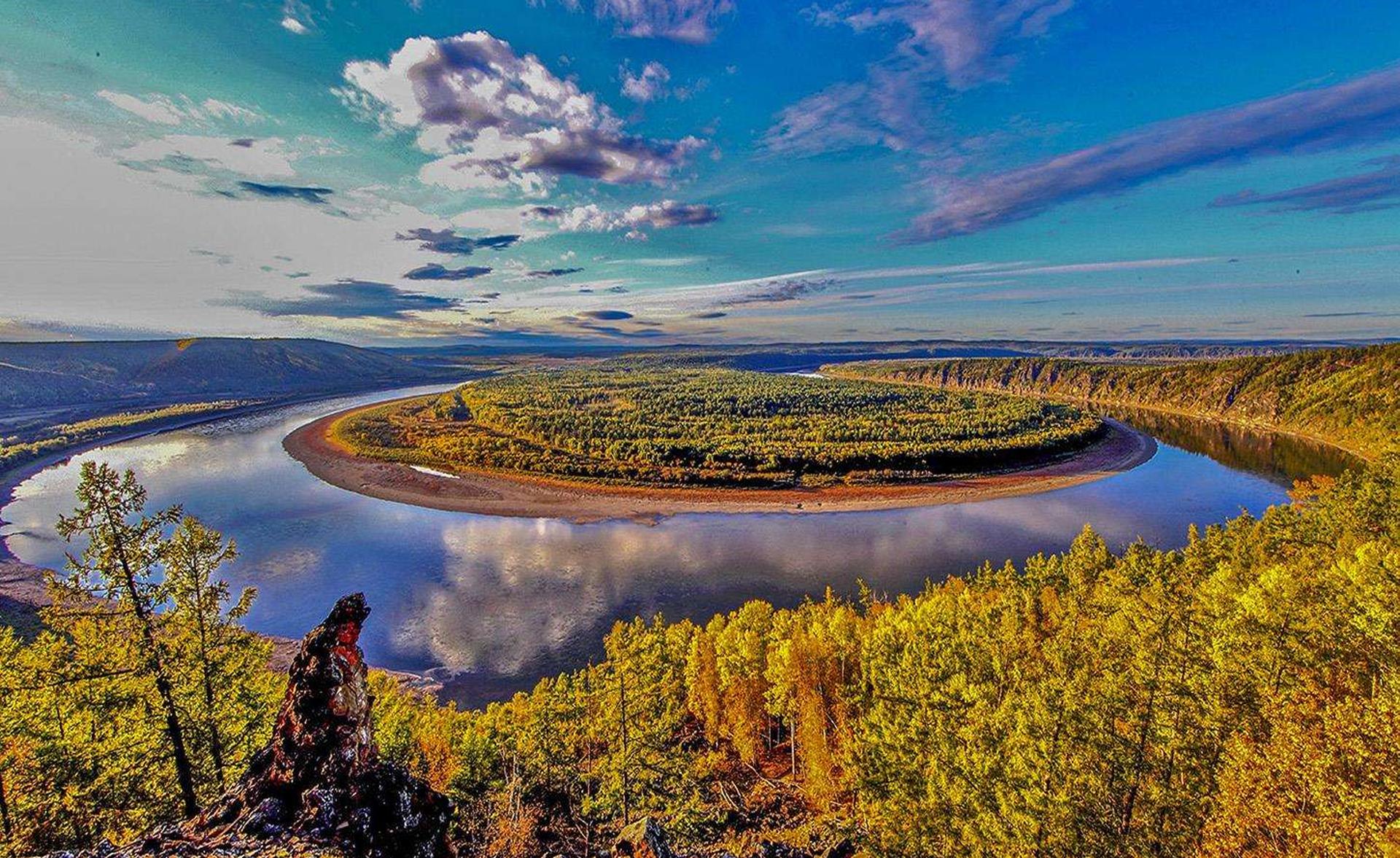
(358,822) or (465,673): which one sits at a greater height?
(358,822)

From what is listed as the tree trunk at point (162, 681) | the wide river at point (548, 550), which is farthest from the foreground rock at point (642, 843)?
the wide river at point (548, 550)

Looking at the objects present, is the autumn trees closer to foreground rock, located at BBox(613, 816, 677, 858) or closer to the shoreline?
foreground rock, located at BBox(613, 816, 677, 858)

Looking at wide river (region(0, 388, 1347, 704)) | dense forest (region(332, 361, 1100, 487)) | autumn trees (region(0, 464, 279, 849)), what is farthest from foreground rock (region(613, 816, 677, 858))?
dense forest (region(332, 361, 1100, 487))

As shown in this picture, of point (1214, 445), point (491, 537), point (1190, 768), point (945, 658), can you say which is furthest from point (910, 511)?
point (1214, 445)

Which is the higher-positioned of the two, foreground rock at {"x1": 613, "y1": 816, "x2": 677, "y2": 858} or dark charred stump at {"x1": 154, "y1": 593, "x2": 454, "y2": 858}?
dark charred stump at {"x1": 154, "y1": 593, "x2": 454, "y2": 858}

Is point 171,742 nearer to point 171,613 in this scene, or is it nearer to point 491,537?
point 171,613

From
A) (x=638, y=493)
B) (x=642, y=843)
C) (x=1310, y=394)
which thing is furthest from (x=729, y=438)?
(x=1310, y=394)

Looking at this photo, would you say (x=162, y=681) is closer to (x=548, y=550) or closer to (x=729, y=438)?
(x=548, y=550)
